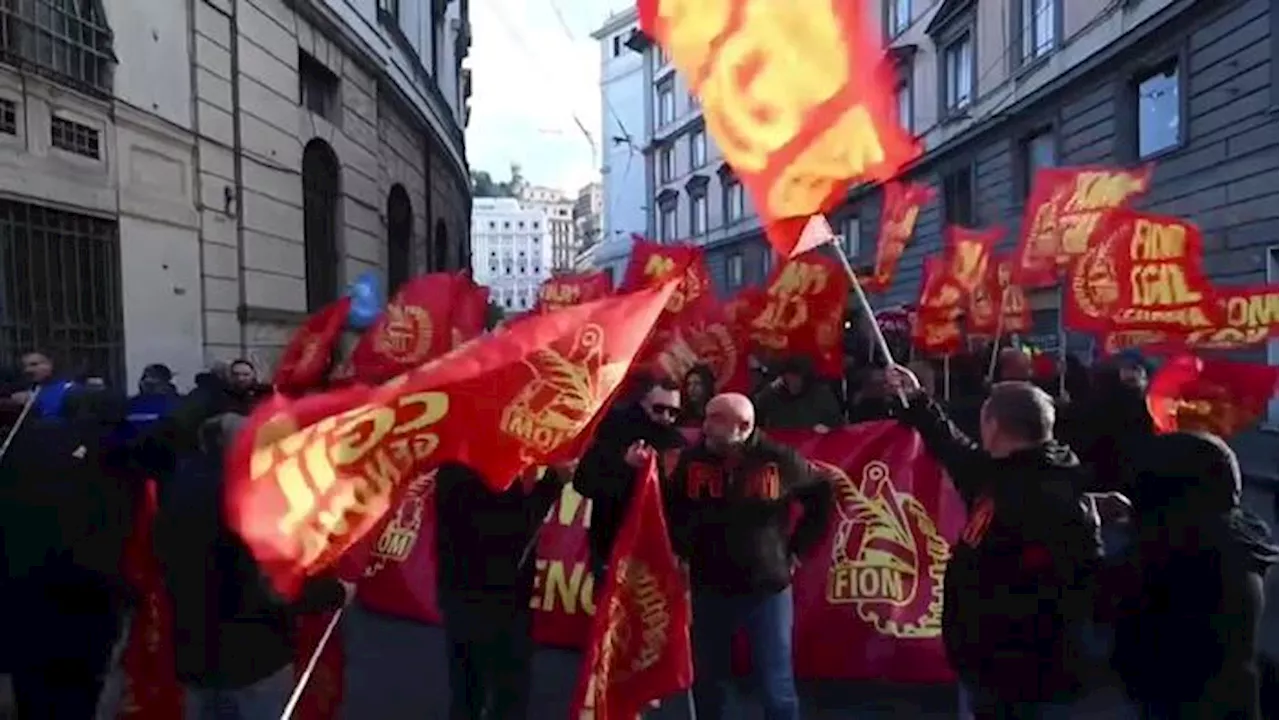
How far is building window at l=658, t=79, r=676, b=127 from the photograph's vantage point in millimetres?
59031

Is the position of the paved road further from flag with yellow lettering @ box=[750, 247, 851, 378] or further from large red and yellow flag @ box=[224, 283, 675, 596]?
flag with yellow lettering @ box=[750, 247, 851, 378]

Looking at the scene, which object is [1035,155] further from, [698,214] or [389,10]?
[698,214]

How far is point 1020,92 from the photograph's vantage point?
24422 millimetres

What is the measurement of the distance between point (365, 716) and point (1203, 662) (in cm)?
368

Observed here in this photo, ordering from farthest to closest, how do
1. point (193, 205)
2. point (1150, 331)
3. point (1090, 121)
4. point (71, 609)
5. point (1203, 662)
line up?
point (1090, 121)
point (193, 205)
point (1150, 331)
point (71, 609)
point (1203, 662)

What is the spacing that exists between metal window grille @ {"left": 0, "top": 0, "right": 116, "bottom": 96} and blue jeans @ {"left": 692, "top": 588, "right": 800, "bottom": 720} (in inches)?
308

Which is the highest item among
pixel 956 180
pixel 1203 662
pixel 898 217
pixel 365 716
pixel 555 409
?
pixel 956 180

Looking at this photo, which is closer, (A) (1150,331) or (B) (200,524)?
(B) (200,524)

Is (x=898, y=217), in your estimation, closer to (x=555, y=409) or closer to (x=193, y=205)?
(x=193, y=205)

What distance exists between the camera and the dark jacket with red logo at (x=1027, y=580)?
12.2 ft

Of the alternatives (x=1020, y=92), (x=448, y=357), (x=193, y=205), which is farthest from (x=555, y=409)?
(x=1020, y=92)

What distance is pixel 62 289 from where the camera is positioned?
1099cm

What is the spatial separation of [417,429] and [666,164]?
5779 centimetres

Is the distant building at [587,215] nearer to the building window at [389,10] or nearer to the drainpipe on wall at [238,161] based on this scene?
the building window at [389,10]
